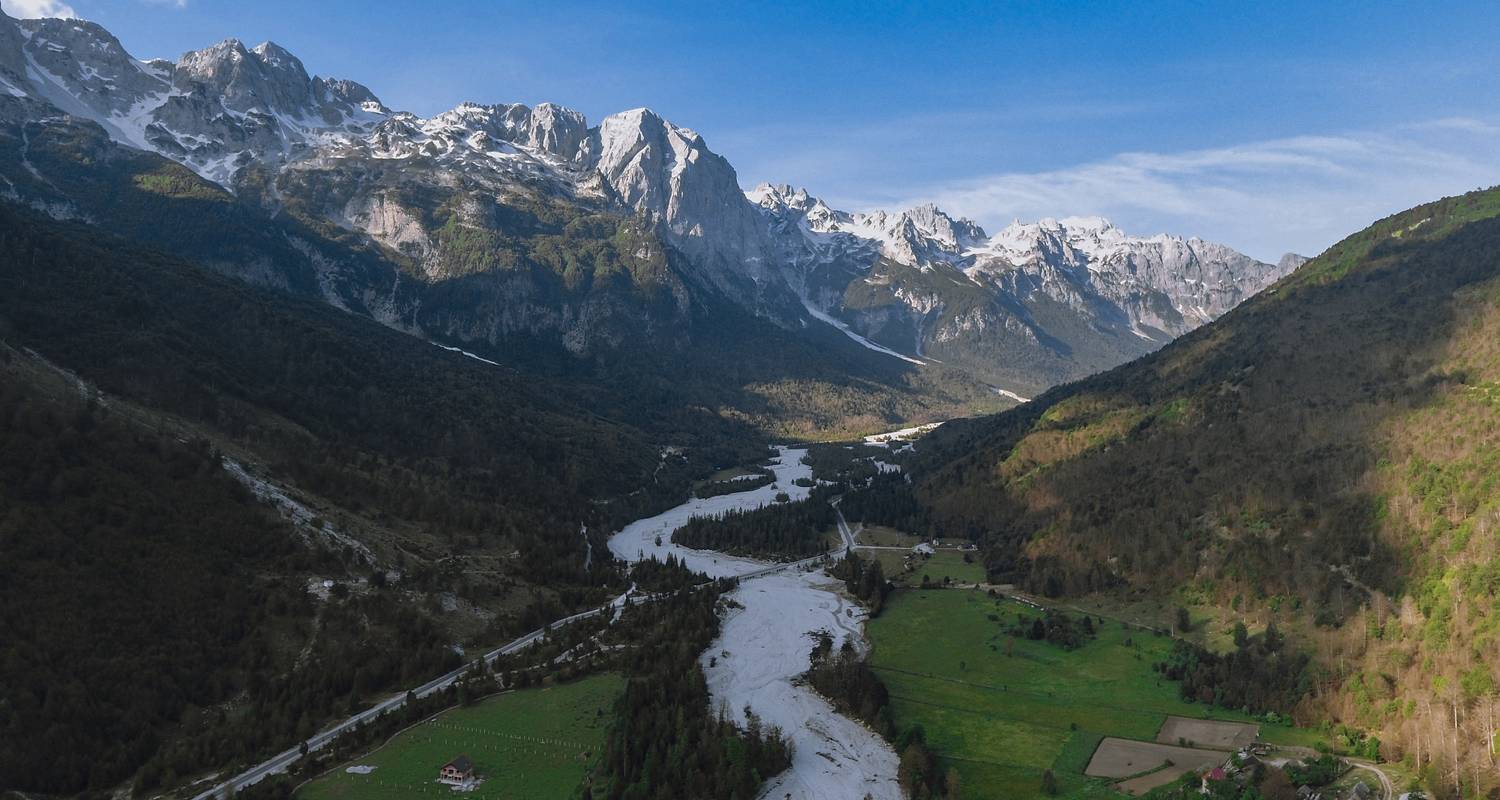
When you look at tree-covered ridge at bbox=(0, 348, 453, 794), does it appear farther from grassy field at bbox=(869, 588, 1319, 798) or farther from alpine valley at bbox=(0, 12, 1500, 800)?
grassy field at bbox=(869, 588, 1319, 798)

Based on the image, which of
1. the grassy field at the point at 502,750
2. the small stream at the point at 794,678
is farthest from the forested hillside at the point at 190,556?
the small stream at the point at 794,678

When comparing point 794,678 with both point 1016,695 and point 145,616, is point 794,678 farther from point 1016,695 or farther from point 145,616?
point 145,616

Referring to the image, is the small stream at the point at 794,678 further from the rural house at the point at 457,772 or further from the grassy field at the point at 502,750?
the rural house at the point at 457,772

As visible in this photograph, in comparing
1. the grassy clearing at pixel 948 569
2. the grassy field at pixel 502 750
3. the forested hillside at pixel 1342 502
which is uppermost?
the forested hillside at pixel 1342 502

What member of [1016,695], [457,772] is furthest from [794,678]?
[457,772]

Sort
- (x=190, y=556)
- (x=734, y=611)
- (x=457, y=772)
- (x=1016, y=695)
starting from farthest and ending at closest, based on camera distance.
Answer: (x=734, y=611) → (x=1016, y=695) → (x=190, y=556) → (x=457, y=772)
